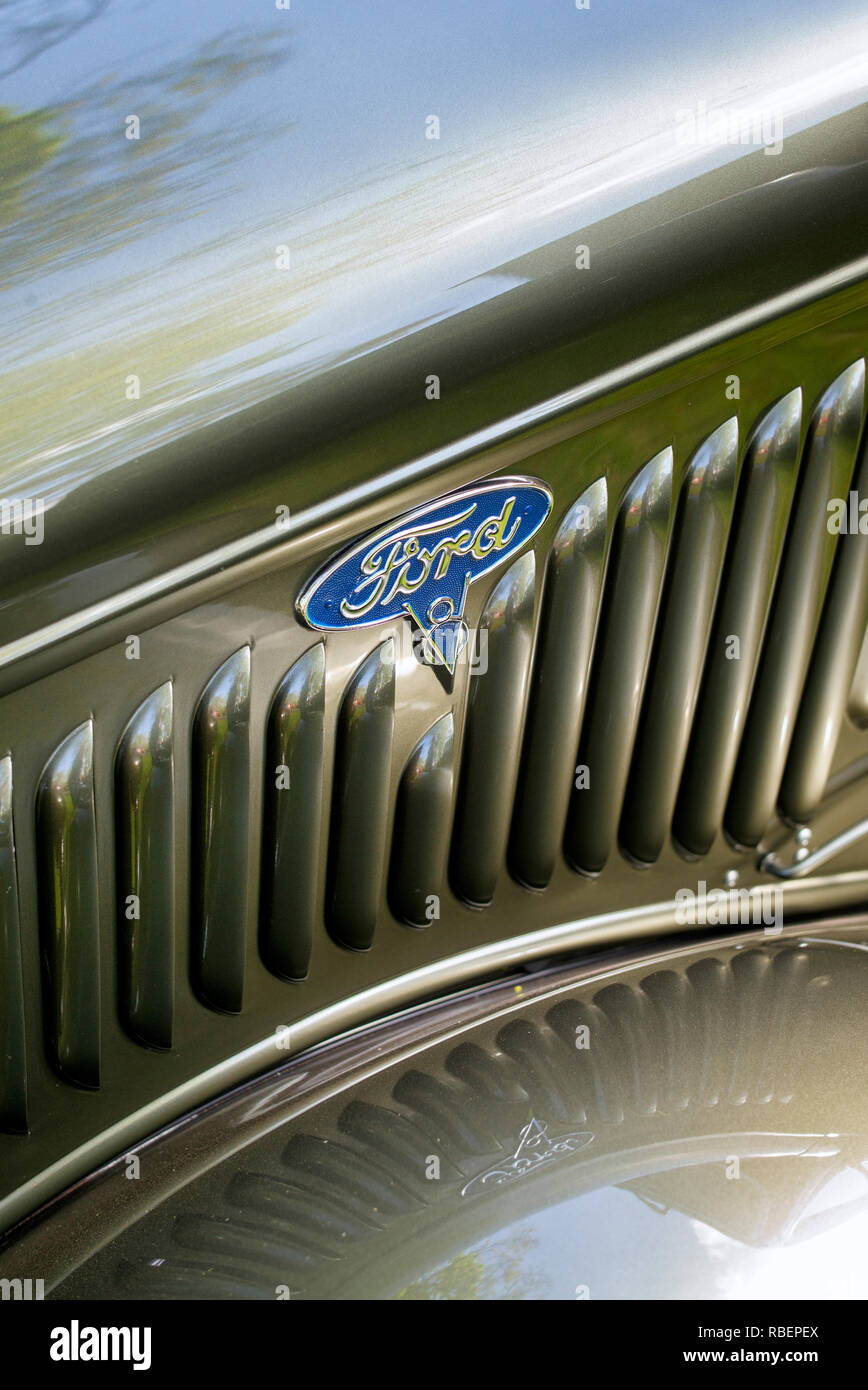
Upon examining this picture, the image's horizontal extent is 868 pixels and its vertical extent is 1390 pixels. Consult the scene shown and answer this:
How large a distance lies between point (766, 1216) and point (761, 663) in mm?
584

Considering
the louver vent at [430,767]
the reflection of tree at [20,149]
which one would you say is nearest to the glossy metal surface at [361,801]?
the louver vent at [430,767]

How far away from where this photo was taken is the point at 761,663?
1325 mm

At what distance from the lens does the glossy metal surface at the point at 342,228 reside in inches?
36.9

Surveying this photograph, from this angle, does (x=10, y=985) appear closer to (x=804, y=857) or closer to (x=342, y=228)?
(x=342, y=228)

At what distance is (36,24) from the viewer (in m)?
1.13

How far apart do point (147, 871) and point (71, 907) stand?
68 millimetres

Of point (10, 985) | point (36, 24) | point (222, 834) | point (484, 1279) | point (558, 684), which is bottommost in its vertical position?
point (484, 1279)

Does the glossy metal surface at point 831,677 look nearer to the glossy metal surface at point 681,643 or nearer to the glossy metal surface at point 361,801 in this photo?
the glossy metal surface at point 681,643

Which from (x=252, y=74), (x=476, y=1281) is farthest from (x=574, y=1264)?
(x=252, y=74)

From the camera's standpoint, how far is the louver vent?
1.02 metres

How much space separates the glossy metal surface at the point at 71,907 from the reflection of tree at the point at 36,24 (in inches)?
24.0

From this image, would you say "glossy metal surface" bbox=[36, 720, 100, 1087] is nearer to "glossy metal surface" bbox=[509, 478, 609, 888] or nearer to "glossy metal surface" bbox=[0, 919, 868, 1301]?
"glossy metal surface" bbox=[0, 919, 868, 1301]

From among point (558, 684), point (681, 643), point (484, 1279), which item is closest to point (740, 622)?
point (681, 643)

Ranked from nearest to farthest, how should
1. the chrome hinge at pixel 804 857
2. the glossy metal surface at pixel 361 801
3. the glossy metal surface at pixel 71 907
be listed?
the glossy metal surface at pixel 71 907, the glossy metal surface at pixel 361 801, the chrome hinge at pixel 804 857
